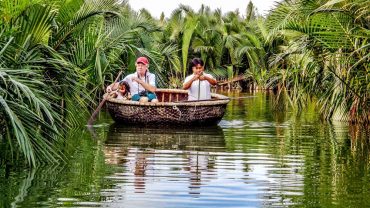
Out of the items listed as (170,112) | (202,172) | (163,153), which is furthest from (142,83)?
(202,172)

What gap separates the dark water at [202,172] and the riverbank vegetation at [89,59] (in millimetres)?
519

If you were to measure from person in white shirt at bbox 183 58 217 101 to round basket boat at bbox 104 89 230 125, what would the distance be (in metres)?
0.54

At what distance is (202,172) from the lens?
9547 mm

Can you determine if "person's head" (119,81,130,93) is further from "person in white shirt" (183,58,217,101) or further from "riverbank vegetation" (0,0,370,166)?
"person in white shirt" (183,58,217,101)

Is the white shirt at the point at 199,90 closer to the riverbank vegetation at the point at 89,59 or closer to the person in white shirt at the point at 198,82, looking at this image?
the person in white shirt at the point at 198,82

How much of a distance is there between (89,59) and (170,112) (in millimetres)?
2759

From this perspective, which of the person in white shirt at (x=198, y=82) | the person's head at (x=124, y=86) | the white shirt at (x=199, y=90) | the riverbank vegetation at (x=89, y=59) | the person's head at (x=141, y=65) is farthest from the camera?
the person's head at (x=124, y=86)

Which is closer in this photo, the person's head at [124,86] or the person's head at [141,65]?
the person's head at [141,65]

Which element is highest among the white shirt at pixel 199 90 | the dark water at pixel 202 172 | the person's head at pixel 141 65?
the person's head at pixel 141 65

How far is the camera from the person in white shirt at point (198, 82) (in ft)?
56.9

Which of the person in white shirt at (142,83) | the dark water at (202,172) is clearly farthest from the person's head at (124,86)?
the dark water at (202,172)

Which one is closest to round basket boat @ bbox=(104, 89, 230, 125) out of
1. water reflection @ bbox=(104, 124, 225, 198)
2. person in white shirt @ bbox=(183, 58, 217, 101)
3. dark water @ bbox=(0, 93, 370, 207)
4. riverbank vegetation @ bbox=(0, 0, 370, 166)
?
water reflection @ bbox=(104, 124, 225, 198)

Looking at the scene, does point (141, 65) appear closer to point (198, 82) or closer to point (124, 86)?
point (124, 86)

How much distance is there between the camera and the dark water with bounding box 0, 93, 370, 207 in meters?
7.67
